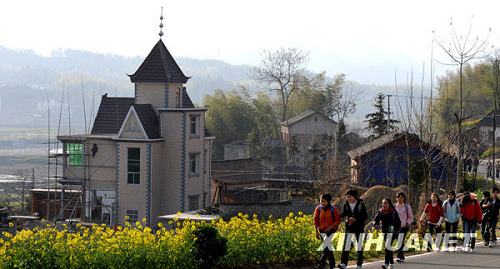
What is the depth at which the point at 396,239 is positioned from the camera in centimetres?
2138

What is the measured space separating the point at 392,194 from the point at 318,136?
209 feet

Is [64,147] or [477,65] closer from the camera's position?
[64,147]

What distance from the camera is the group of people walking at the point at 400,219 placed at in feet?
61.8

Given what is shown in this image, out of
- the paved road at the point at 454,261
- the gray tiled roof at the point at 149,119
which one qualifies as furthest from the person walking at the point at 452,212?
the gray tiled roof at the point at 149,119

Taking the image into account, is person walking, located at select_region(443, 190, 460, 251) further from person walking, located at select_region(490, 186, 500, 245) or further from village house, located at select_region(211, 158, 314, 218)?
village house, located at select_region(211, 158, 314, 218)

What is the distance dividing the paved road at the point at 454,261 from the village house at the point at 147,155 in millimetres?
30273

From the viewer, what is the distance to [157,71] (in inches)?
2160

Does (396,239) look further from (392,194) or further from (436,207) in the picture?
(392,194)

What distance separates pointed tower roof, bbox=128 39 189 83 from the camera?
2151 inches

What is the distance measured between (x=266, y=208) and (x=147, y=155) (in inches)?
490

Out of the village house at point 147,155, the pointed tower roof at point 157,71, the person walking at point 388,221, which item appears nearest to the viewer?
the person walking at point 388,221

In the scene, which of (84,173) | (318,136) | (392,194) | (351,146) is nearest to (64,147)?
(84,173)

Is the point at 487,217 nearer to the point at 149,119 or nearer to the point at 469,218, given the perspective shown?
the point at 469,218

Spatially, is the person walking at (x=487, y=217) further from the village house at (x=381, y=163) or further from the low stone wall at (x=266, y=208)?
the village house at (x=381, y=163)
